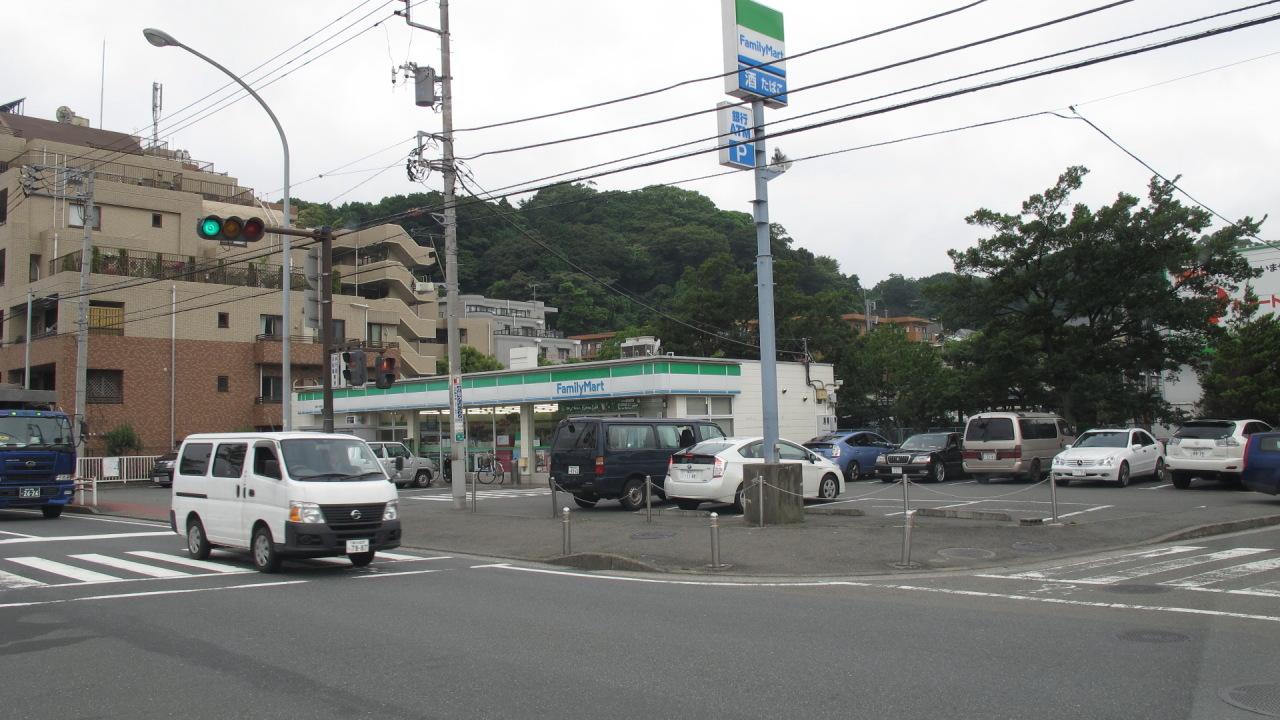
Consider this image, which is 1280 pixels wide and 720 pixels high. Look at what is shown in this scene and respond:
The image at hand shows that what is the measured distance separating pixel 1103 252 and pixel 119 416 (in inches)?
1687

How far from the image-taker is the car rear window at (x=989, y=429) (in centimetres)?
2720

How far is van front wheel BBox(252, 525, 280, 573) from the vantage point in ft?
41.8

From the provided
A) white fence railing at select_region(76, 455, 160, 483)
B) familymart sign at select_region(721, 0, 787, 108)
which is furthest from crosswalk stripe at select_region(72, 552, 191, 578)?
white fence railing at select_region(76, 455, 160, 483)

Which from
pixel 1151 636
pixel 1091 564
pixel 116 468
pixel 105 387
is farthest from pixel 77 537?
pixel 105 387

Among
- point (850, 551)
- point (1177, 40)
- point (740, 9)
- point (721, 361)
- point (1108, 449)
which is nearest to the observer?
point (1177, 40)

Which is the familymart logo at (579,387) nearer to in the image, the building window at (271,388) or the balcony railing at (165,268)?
the balcony railing at (165,268)

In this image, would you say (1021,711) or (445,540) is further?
(445,540)

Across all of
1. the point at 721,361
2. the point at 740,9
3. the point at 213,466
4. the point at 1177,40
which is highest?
the point at 740,9

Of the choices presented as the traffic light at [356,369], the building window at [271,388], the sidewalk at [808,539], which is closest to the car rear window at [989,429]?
the sidewalk at [808,539]

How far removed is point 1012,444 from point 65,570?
23305 millimetres

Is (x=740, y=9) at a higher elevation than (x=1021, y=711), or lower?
higher

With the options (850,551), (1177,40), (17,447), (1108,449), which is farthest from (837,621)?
(17,447)

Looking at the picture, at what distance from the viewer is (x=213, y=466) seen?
14180 mm

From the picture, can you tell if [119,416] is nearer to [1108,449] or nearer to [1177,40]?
[1108,449]
